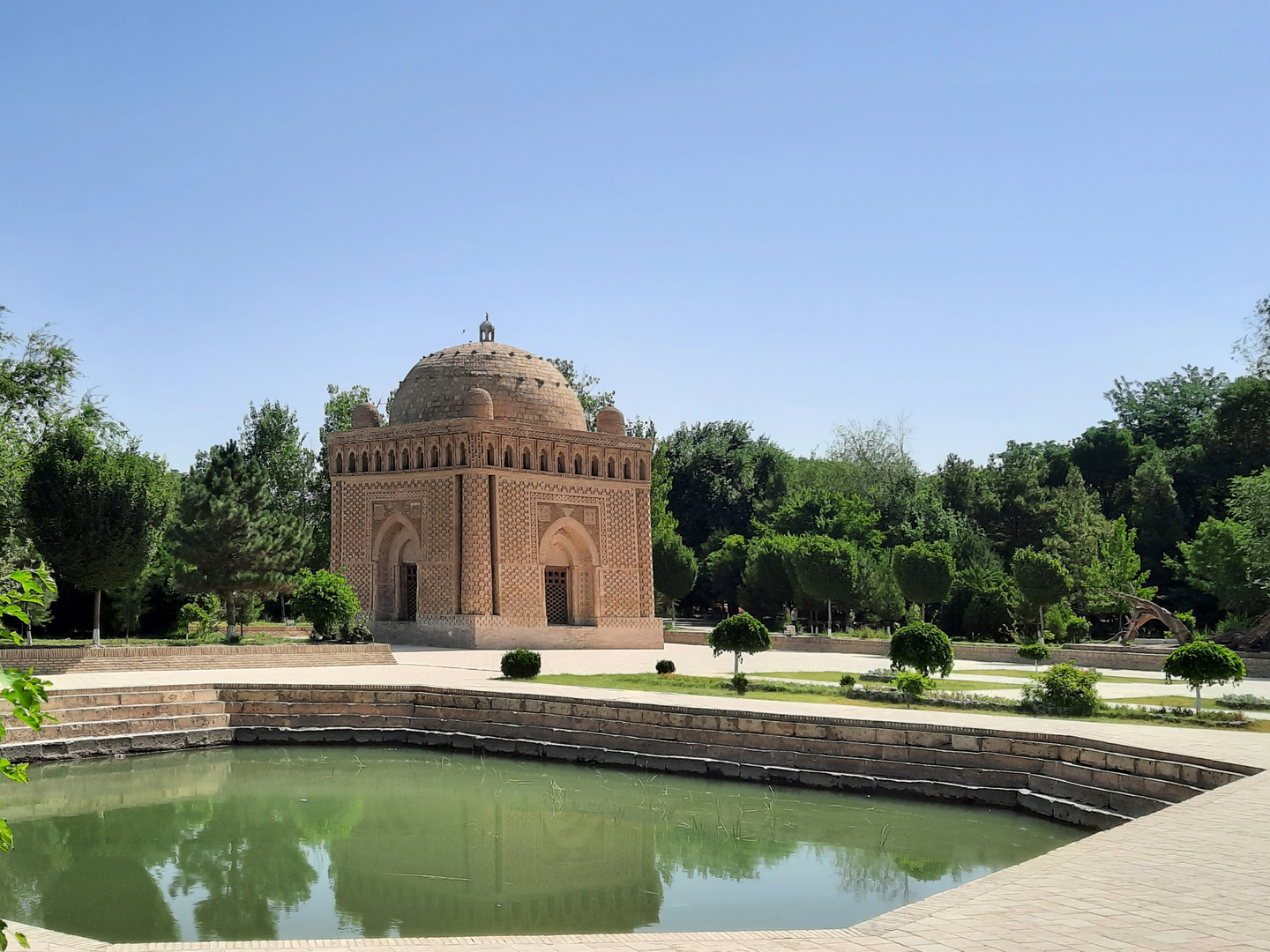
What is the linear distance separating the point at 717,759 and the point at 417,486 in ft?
64.9

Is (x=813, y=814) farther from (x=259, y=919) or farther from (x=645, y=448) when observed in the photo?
(x=645, y=448)

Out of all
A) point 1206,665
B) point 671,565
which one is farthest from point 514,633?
point 1206,665

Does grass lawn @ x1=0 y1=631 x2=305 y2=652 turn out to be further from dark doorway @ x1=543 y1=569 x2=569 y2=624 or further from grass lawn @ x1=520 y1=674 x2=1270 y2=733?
grass lawn @ x1=520 y1=674 x2=1270 y2=733

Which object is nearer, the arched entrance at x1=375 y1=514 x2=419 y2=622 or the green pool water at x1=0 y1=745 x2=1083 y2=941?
the green pool water at x1=0 y1=745 x2=1083 y2=941

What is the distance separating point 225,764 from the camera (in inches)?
647

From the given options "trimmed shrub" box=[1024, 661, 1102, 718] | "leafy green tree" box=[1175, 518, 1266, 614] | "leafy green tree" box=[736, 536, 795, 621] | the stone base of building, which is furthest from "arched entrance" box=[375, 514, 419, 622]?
"leafy green tree" box=[1175, 518, 1266, 614]

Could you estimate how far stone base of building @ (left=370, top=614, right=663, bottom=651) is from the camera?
31375 mm

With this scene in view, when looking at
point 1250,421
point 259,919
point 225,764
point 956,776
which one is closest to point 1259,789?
point 956,776

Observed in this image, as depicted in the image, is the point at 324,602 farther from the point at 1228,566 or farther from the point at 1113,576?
the point at 1228,566

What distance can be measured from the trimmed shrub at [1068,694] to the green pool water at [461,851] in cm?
367

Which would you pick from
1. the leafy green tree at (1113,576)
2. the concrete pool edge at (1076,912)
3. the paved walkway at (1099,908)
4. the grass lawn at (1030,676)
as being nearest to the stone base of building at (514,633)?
the grass lawn at (1030,676)

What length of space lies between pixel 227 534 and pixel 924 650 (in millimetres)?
18335

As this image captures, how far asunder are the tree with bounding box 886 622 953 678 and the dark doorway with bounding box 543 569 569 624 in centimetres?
1752

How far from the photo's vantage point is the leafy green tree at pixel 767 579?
4262 cm
